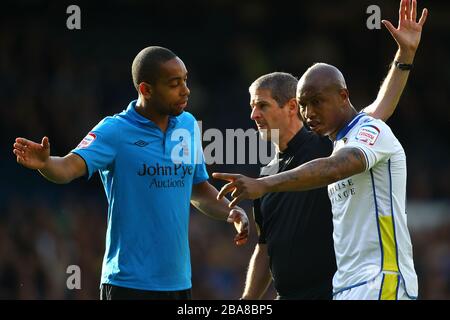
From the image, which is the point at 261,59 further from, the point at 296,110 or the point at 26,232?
the point at 296,110

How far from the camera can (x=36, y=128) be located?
1480cm

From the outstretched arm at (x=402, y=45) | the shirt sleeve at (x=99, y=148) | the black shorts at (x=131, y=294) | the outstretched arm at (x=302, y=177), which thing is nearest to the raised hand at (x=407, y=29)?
the outstretched arm at (x=402, y=45)

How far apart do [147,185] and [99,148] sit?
415 mm

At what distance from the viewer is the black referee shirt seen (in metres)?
6.75

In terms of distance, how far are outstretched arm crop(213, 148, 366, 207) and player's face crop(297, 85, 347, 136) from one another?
43cm

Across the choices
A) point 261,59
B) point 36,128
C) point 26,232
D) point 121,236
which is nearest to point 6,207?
point 26,232

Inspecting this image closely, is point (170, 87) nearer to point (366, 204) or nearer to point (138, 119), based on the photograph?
point (138, 119)

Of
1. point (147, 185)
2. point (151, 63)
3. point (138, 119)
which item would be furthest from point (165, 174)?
point (151, 63)

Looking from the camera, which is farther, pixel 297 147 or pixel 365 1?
pixel 365 1

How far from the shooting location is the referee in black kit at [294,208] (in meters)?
6.76

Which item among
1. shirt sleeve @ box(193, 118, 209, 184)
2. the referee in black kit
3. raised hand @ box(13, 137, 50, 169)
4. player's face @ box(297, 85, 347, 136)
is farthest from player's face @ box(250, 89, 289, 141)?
raised hand @ box(13, 137, 50, 169)

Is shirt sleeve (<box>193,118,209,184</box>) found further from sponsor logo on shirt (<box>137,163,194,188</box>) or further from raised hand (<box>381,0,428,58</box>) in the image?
raised hand (<box>381,0,428,58</box>)

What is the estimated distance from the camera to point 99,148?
6.52 m

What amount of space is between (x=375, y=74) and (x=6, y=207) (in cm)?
800
